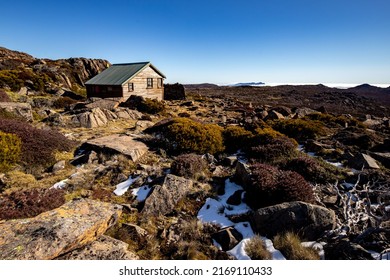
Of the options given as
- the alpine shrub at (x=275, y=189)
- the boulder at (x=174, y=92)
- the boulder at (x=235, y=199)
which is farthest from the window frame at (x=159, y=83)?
the boulder at (x=235, y=199)

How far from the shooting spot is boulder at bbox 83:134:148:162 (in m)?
9.84

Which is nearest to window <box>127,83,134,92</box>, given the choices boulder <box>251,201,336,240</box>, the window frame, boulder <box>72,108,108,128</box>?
the window frame

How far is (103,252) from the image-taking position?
4383mm

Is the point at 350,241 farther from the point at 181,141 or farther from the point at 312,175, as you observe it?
the point at 181,141

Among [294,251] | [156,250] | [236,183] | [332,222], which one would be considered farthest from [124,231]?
[332,222]

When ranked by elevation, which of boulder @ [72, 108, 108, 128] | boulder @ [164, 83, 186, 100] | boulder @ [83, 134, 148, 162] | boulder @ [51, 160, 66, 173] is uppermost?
boulder @ [164, 83, 186, 100]

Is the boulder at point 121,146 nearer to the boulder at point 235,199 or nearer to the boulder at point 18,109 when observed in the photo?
the boulder at point 235,199

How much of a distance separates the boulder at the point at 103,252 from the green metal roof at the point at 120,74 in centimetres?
2456

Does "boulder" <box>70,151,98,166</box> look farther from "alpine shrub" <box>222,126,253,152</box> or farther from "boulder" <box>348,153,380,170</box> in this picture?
"boulder" <box>348,153,380,170</box>

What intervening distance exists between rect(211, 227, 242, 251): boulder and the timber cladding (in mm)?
23814

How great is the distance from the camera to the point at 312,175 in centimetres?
858

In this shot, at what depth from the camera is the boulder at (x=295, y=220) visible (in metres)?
5.23

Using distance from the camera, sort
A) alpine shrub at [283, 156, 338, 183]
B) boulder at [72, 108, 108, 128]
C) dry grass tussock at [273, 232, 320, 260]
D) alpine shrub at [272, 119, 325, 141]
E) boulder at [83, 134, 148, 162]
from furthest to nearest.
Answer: alpine shrub at [272, 119, 325, 141] < boulder at [72, 108, 108, 128] < boulder at [83, 134, 148, 162] < alpine shrub at [283, 156, 338, 183] < dry grass tussock at [273, 232, 320, 260]

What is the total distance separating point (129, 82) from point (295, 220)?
86.1ft
